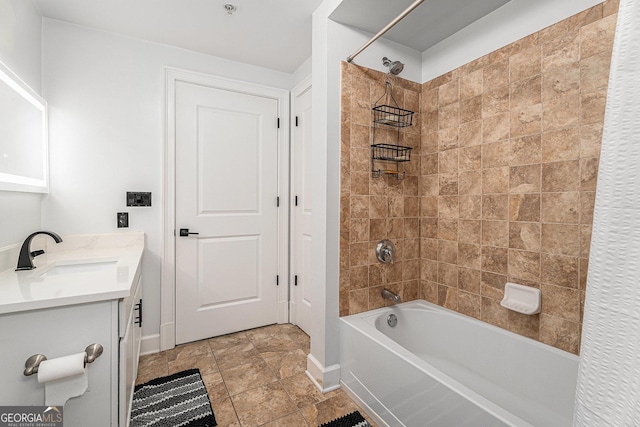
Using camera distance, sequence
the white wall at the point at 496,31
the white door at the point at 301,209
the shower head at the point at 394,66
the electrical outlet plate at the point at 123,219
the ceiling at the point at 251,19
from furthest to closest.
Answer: the white door at the point at 301,209, the electrical outlet plate at the point at 123,219, the shower head at the point at 394,66, the ceiling at the point at 251,19, the white wall at the point at 496,31

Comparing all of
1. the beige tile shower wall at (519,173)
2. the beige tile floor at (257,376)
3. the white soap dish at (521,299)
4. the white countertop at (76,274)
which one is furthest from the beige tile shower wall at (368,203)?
the white countertop at (76,274)

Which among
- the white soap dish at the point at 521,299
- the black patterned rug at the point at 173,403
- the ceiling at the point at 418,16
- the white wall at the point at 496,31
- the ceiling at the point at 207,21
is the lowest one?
the black patterned rug at the point at 173,403

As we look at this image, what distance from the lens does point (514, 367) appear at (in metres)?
1.52

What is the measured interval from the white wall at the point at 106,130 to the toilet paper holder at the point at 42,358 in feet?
3.92

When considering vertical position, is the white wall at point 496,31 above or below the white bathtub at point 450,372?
above

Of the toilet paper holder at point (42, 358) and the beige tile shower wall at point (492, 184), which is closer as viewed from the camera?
the toilet paper holder at point (42, 358)

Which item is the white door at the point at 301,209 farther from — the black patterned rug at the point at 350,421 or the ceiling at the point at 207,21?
the black patterned rug at the point at 350,421

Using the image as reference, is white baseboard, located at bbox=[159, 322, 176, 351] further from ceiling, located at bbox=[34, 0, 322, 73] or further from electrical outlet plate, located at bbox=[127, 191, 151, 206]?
ceiling, located at bbox=[34, 0, 322, 73]

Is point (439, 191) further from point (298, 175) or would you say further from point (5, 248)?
point (5, 248)

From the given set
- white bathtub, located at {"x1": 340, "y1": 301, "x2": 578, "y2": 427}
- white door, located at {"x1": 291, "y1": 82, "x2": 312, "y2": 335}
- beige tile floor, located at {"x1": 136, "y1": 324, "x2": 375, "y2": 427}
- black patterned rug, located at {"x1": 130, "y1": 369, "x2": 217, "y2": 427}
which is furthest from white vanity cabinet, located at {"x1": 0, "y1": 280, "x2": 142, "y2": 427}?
white door, located at {"x1": 291, "y1": 82, "x2": 312, "y2": 335}

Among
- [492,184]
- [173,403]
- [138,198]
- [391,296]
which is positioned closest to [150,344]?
[173,403]

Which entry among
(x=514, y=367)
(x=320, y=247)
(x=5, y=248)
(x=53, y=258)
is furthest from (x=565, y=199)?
(x=53, y=258)

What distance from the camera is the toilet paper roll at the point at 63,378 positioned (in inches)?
38.3

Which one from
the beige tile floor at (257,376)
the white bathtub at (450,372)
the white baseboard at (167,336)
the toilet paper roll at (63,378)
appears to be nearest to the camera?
the toilet paper roll at (63,378)
